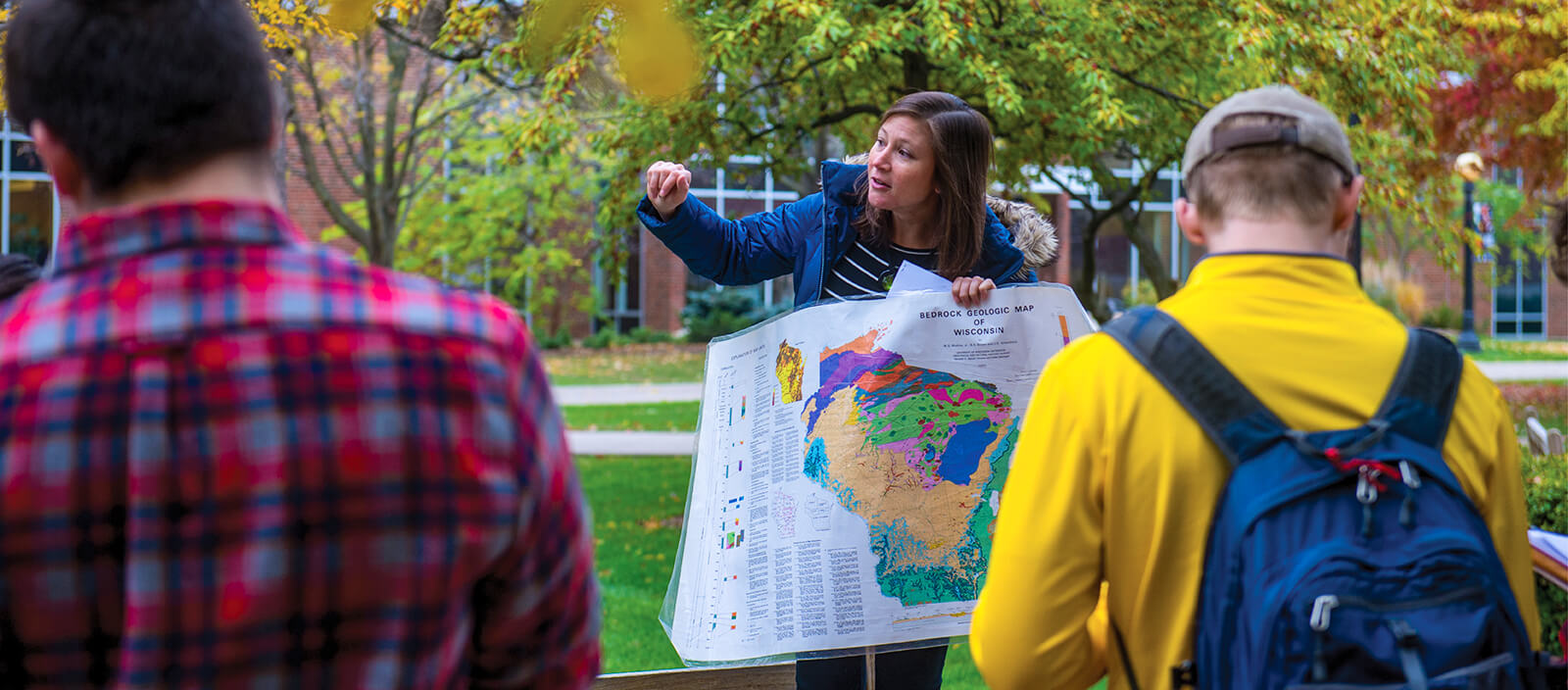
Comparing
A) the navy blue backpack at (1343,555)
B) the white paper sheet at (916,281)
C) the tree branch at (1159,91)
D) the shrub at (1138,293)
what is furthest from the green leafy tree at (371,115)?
the shrub at (1138,293)

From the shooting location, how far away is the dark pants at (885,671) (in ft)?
10.2

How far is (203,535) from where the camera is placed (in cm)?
127

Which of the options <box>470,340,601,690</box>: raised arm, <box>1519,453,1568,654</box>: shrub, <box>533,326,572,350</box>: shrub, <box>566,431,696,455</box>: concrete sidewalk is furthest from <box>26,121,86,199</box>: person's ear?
<box>533,326,572,350</box>: shrub

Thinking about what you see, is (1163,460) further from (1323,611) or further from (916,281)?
(916,281)

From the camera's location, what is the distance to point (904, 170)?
323cm

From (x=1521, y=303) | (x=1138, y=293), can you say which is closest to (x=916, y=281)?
(x=1138, y=293)

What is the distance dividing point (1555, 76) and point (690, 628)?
10796 millimetres

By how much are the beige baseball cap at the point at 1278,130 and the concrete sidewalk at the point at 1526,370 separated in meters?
20.1

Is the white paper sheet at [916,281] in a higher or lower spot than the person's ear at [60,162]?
lower

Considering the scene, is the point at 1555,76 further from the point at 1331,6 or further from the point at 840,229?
the point at 840,229

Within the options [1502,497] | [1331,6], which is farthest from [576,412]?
[1502,497]

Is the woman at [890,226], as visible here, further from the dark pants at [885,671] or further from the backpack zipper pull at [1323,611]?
the backpack zipper pull at [1323,611]

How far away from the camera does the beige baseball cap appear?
174 centimetres

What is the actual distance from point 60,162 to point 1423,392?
1.70 metres
